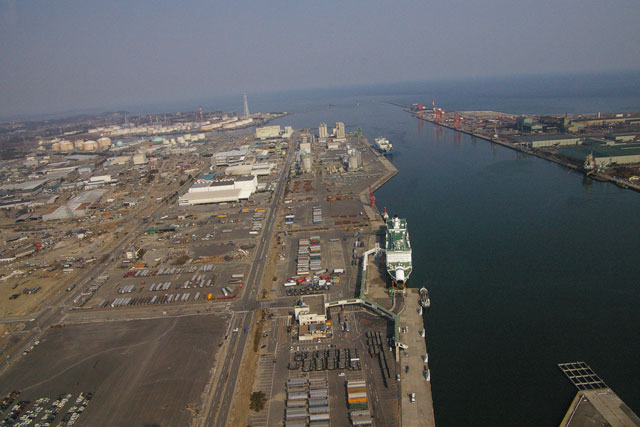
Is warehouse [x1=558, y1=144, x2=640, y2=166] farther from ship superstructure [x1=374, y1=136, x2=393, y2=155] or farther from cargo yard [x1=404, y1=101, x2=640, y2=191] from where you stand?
ship superstructure [x1=374, y1=136, x2=393, y2=155]

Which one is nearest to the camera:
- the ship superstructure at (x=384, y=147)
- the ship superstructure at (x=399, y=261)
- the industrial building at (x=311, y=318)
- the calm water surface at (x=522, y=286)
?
the calm water surface at (x=522, y=286)

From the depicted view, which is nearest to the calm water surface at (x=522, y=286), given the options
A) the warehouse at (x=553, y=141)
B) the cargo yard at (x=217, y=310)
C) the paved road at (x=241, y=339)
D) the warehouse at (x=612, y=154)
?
the cargo yard at (x=217, y=310)

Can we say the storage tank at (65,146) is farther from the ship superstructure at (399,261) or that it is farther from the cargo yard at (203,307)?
the ship superstructure at (399,261)

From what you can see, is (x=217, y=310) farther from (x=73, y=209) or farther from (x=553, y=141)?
(x=553, y=141)

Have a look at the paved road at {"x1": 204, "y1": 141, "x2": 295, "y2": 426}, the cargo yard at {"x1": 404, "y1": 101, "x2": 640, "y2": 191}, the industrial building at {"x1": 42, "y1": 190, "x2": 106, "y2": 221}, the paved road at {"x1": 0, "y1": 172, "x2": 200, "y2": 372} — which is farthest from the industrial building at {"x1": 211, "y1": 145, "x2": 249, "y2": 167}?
the cargo yard at {"x1": 404, "y1": 101, "x2": 640, "y2": 191}

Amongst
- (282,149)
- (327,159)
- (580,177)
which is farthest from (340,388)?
(282,149)

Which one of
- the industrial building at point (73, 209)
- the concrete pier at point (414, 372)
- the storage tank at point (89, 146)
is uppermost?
the storage tank at point (89, 146)

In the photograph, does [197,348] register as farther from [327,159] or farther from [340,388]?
[327,159]
